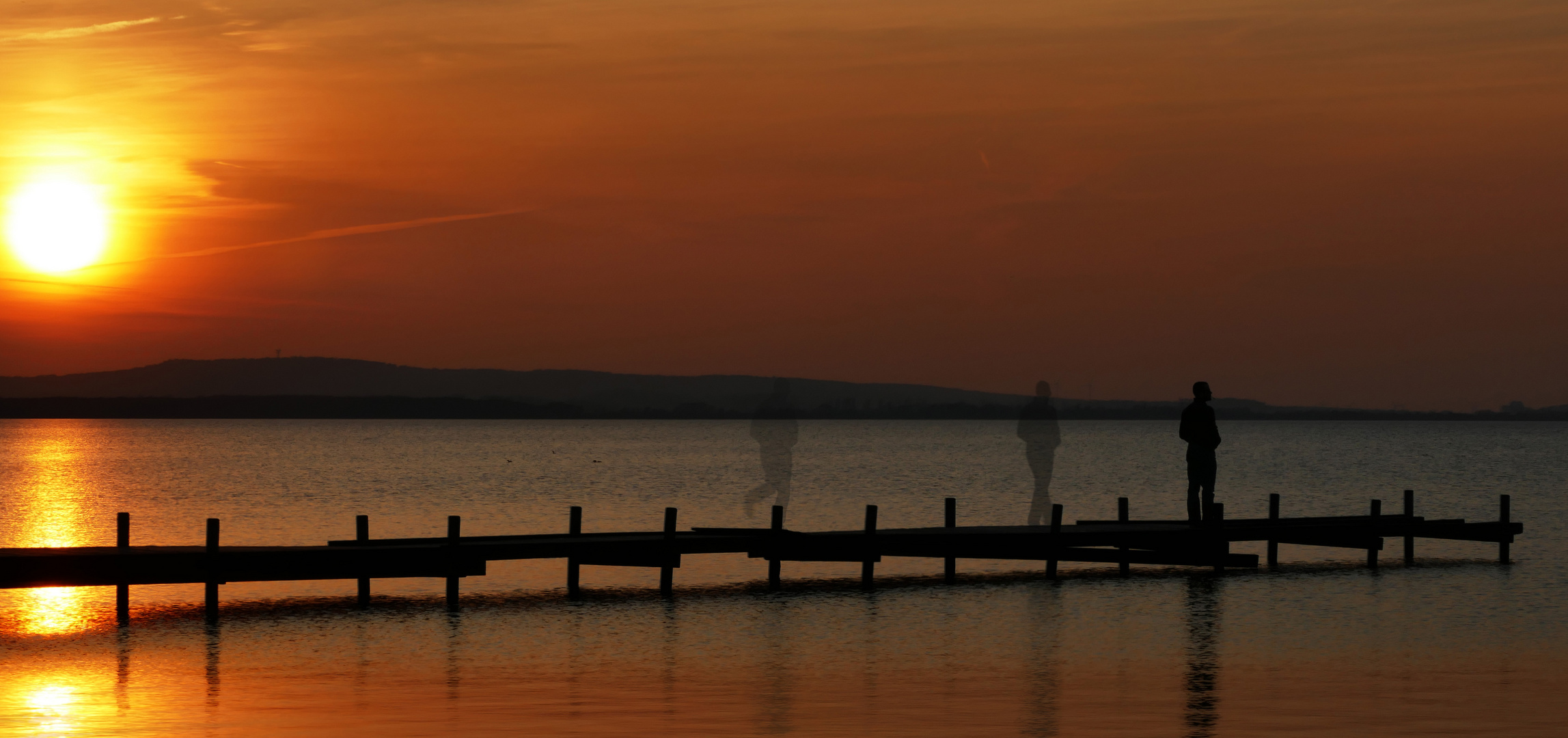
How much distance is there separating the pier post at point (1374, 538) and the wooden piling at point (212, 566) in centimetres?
2267

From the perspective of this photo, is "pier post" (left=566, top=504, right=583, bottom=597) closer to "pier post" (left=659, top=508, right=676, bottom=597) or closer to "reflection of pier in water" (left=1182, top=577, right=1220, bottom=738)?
"pier post" (left=659, top=508, right=676, bottom=597)

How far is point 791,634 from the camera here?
2409 cm

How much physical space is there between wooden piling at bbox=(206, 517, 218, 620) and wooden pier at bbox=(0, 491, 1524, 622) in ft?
0.07

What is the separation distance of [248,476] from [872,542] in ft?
270

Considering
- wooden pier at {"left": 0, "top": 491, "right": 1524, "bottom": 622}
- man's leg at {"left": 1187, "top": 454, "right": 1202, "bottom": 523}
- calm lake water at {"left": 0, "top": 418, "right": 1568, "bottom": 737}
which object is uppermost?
man's leg at {"left": 1187, "top": 454, "right": 1202, "bottom": 523}

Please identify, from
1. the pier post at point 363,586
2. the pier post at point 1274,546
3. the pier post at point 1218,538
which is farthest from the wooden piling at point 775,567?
the pier post at point 1274,546

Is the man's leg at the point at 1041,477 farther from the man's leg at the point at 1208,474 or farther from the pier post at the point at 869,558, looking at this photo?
the pier post at the point at 869,558

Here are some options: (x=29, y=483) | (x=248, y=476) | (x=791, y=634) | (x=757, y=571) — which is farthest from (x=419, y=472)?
(x=791, y=634)

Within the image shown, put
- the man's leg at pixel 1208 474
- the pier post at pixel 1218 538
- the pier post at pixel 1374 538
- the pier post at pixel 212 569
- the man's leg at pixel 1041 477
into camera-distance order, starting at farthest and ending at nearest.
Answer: the pier post at pixel 1374 538
the man's leg at pixel 1041 477
the pier post at pixel 1218 538
the man's leg at pixel 1208 474
the pier post at pixel 212 569

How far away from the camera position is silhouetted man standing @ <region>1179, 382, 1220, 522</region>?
90.1 ft

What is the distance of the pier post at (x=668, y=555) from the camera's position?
28031 mm

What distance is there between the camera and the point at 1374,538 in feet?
114

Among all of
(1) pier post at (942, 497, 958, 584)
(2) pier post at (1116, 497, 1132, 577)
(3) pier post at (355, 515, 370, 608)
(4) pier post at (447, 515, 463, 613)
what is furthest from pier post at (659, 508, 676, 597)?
(2) pier post at (1116, 497, 1132, 577)

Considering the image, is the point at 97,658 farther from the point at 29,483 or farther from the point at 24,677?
the point at 29,483
